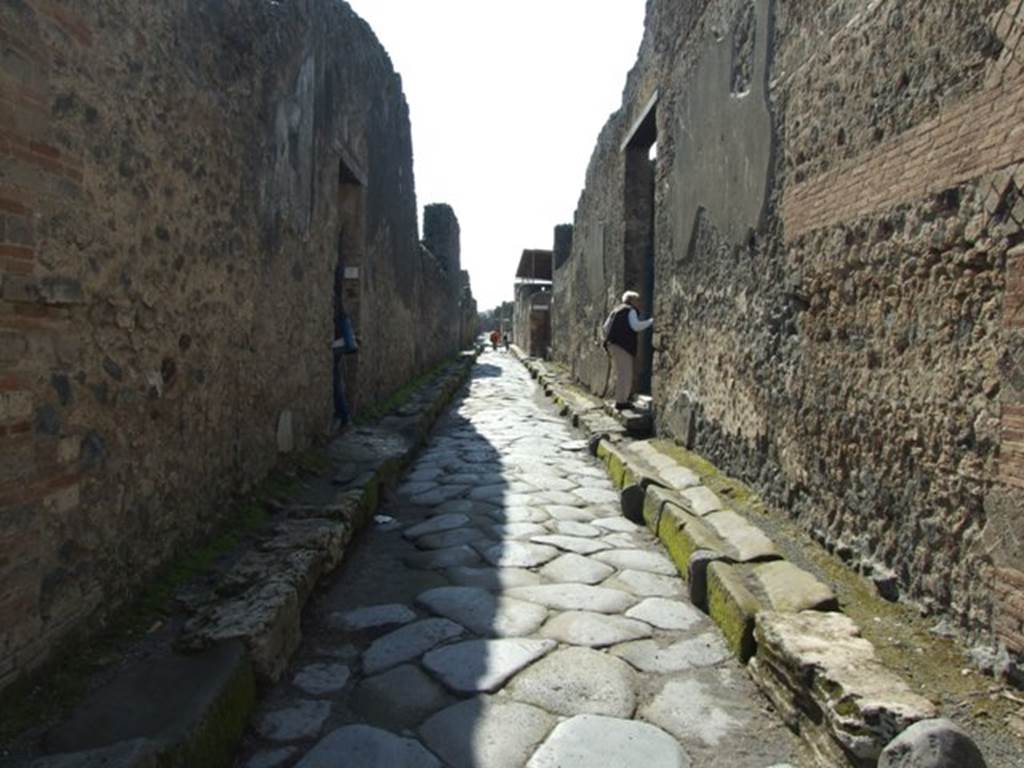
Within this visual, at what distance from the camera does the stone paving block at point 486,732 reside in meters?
1.93

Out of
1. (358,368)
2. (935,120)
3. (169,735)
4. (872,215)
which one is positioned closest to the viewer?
(169,735)

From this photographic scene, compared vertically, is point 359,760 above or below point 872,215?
below

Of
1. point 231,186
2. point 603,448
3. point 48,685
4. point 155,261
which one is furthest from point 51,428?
point 603,448

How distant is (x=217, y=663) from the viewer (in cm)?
204

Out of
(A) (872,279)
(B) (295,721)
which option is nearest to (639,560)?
(A) (872,279)

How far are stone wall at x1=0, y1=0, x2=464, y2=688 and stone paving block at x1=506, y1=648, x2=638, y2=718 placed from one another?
1234 mm

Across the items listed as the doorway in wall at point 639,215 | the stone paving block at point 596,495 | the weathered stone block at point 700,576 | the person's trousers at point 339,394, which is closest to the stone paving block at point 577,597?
the weathered stone block at point 700,576

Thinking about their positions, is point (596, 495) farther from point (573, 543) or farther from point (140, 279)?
point (140, 279)

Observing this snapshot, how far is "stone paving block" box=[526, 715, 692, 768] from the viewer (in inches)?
75.2

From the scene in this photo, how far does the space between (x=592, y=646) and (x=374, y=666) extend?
0.70 meters

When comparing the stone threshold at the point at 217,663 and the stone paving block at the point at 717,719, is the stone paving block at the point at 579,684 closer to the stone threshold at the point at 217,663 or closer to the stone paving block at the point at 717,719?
the stone paving block at the point at 717,719

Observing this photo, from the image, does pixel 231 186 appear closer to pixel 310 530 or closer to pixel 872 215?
pixel 310 530

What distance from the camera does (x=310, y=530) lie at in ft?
10.4

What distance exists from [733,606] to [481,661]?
33.3 inches
